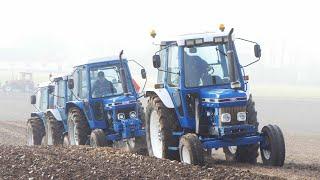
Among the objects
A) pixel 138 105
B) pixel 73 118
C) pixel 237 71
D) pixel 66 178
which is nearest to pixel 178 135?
pixel 237 71

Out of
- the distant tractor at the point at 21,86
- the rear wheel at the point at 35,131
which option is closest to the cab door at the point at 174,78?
the rear wheel at the point at 35,131

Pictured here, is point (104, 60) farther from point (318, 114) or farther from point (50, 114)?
point (318, 114)

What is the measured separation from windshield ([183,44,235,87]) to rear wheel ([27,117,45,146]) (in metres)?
9.58

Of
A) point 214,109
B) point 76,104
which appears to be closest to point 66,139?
point 76,104

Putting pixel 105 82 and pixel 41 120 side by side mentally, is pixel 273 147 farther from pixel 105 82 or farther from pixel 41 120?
pixel 41 120

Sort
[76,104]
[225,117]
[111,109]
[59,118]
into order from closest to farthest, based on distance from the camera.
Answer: [225,117], [111,109], [76,104], [59,118]

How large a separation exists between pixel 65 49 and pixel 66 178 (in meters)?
134

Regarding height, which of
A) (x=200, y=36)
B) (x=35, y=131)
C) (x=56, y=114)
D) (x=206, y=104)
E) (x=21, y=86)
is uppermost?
(x=200, y=36)

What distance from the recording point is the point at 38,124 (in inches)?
722

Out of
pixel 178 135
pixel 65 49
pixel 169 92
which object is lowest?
pixel 178 135

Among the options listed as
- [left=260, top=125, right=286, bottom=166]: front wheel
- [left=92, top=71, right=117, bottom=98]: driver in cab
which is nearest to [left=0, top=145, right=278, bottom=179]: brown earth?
[left=260, top=125, right=286, bottom=166]: front wheel

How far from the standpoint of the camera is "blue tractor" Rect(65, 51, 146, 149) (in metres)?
12.9

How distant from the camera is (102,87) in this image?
13.8m

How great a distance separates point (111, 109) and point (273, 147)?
520 centimetres
